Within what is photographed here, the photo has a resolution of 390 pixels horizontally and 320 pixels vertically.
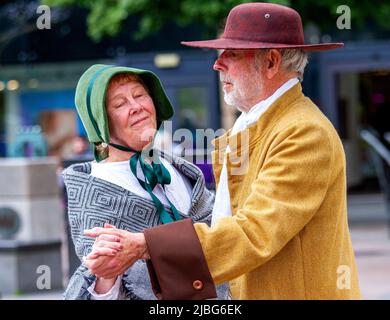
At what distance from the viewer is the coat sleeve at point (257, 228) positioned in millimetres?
2574

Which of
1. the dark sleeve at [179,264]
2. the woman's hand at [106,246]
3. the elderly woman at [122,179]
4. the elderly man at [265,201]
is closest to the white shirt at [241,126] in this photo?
the elderly man at [265,201]

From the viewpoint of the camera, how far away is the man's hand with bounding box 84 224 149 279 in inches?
99.7

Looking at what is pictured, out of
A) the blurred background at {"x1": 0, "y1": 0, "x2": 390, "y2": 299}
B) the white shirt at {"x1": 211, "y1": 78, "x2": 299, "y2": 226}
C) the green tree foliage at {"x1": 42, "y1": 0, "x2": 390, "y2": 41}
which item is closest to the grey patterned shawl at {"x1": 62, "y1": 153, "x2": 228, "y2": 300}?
the white shirt at {"x1": 211, "y1": 78, "x2": 299, "y2": 226}

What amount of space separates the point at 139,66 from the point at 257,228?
13.5 metres

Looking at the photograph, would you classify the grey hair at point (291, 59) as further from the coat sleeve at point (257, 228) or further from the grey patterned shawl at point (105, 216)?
the grey patterned shawl at point (105, 216)

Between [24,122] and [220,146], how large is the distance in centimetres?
1965

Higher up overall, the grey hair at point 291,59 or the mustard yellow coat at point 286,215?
the grey hair at point 291,59

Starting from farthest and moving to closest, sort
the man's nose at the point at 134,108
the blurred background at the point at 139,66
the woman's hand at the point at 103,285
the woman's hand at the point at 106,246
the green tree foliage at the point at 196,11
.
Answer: the green tree foliage at the point at 196,11, the blurred background at the point at 139,66, the man's nose at the point at 134,108, the woman's hand at the point at 103,285, the woman's hand at the point at 106,246

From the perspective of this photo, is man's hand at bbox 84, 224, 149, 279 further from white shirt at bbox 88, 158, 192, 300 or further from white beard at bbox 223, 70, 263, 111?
white beard at bbox 223, 70, 263, 111

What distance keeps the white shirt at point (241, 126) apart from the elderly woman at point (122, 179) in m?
0.11

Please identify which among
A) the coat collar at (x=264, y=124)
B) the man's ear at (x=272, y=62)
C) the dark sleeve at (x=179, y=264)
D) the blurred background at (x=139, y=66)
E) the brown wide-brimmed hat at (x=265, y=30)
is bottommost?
the blurred background at (x=139, y=66)

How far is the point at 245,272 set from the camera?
2.61 metres
